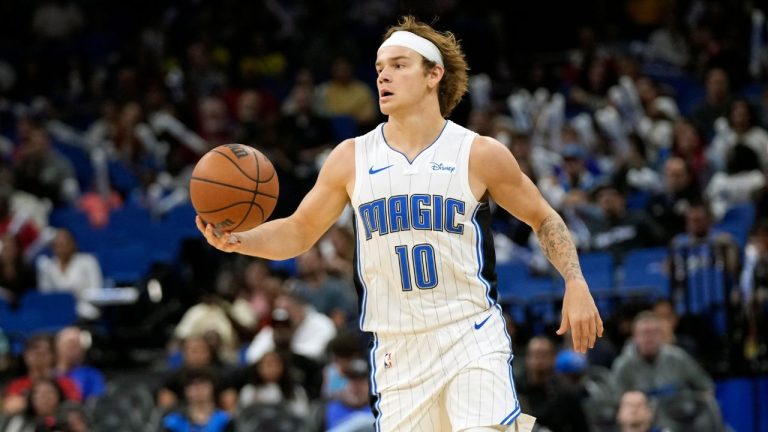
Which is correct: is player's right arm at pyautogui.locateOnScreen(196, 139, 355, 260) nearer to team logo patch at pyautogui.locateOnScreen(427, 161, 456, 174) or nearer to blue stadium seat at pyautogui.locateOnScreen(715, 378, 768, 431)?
team logo patch at pyautogui.locateOnScreen(427, 161, 456, 174)

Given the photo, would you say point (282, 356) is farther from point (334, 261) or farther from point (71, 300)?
point (71, 300)

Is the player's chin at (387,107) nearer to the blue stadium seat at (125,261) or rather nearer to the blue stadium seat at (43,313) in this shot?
the blue stadium seat at (43,313)

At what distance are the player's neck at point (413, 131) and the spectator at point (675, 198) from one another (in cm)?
696

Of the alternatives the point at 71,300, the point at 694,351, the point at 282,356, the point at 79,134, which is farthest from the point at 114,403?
the point at 79,134

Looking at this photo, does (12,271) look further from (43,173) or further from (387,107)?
(387,107)

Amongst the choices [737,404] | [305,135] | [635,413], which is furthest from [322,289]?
[635,413]

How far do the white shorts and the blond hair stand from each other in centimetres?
101

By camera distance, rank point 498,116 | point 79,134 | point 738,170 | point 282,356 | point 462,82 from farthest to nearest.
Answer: point 79,134
point 498,116
point 738,170
point 282,356
point 462,82

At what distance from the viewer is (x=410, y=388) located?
527 centimetres

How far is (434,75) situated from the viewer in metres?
5.62

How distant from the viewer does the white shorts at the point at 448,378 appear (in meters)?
5.12

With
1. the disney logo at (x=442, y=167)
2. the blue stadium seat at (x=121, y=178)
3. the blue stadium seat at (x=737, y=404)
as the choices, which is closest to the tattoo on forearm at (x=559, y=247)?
the disney logo at (x=442, y=167)

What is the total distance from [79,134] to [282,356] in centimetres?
823

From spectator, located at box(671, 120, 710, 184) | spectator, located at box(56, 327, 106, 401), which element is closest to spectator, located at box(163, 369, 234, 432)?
spectator, located at box(56, 327, 106, 401)
